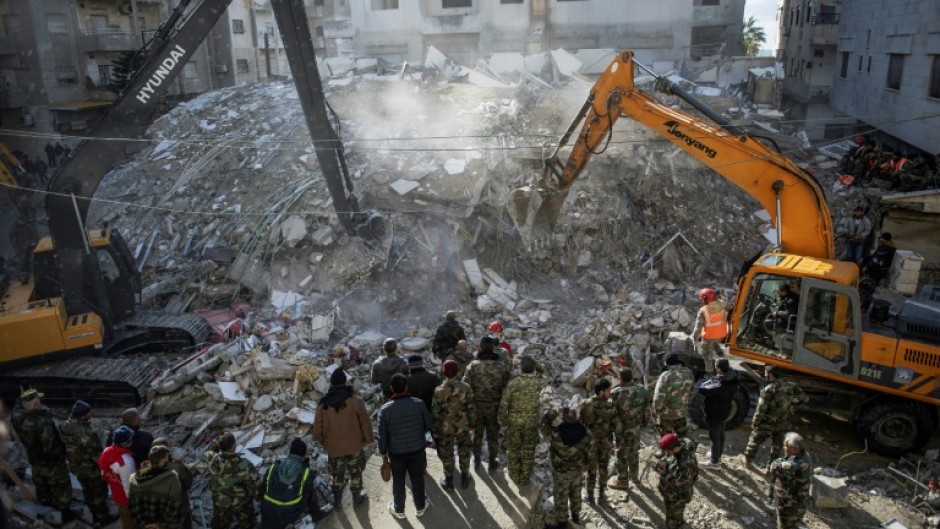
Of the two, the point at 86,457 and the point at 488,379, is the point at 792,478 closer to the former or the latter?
the point at 488,379

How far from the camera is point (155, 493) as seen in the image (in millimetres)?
5402

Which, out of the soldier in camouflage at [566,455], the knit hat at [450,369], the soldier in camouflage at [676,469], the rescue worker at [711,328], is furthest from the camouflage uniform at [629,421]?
the rescue worker at [711,328]

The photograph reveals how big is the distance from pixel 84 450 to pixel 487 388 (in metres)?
4.20

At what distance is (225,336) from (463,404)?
5780 millimetres

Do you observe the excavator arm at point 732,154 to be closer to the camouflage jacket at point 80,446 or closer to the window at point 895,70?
the camouflage jacket at point 80,446

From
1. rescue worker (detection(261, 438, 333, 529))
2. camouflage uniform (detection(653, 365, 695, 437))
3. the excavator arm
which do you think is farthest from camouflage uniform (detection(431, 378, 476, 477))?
the excavator arm

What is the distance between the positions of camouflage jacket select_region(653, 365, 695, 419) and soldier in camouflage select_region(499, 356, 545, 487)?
1.43 metres

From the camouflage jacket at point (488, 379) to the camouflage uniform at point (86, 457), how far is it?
13.0 feet

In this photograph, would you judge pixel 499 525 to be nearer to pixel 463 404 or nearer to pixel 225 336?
pixel 463 404

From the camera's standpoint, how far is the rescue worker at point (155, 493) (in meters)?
5.38

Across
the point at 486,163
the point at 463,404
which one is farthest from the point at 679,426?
the point at 486,163

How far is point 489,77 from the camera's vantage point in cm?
2091

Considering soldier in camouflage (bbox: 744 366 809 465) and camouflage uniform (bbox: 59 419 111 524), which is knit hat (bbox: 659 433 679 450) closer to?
soldier in camouflage (bbox: 744 366 809 465)

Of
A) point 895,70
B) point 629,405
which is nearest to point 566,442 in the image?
point 629,405
